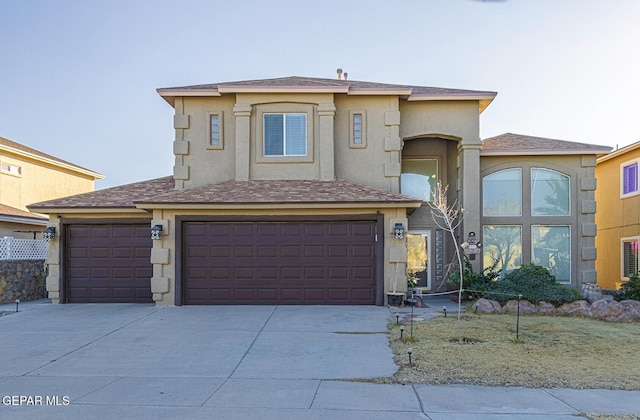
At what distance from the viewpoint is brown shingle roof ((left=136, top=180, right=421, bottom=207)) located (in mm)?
13109

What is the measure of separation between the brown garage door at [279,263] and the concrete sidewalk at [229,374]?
4.77ft

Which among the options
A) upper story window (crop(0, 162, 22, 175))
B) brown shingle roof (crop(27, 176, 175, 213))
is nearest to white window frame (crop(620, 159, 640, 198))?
brown shingle roof (crop(27, 176, 175, 213))

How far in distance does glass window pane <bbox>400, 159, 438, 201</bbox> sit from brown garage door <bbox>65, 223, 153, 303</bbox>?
7976 mm

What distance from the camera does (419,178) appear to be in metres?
16.6

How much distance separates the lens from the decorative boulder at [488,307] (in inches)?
493

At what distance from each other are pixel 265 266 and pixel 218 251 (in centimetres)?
130

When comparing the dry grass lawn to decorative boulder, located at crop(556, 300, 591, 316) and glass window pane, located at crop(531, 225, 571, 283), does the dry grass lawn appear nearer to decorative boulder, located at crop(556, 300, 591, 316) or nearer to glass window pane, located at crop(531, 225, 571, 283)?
decorative boulder, located at crop(556, 300, 591, 316)

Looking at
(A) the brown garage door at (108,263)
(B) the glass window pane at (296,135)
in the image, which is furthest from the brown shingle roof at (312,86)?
(A) the brown garage door at (108,263)

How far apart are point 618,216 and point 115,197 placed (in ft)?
57.6

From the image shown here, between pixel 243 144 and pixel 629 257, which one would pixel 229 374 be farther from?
pixel 629 257

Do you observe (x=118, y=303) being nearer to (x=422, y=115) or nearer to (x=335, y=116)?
(x=335, y=116)

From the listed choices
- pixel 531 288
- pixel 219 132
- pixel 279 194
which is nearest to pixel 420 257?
pixel 531 288

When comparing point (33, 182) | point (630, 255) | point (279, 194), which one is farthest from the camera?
point (33, 182)

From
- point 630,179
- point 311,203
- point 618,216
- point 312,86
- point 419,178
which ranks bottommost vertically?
point 618,216
